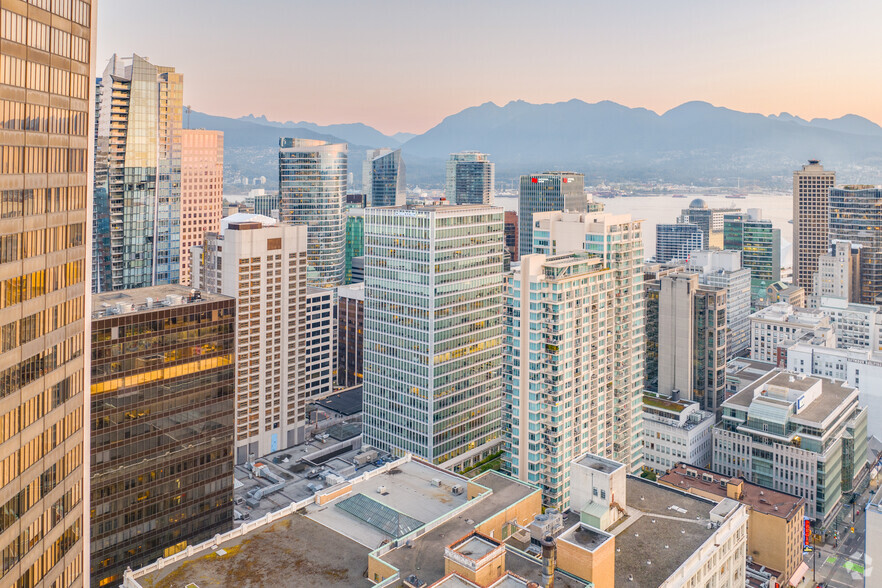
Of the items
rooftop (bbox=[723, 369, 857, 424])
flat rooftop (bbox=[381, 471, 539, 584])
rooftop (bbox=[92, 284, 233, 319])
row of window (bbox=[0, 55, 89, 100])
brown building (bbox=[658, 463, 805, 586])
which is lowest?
brown building (bbox=[658, 463, 805, 586])

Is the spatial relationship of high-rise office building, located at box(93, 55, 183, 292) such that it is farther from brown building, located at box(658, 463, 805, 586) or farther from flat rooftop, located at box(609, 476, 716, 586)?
flat rooftop, located at box(609, 476, 716, 586)

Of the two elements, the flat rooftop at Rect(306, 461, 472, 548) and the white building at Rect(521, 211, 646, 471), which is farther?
the white building at Rect(521, 211, 646, 471)

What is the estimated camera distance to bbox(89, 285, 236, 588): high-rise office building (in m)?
75.1

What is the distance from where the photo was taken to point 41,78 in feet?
114

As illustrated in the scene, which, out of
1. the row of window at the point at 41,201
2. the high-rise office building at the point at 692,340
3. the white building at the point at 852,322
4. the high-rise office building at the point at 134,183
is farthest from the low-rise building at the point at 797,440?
the high-rise office building at the point at 134,183

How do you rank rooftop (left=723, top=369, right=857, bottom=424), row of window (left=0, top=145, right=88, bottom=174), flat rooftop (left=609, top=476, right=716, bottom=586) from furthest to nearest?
rooftop (left=723, top=369, right=857, bottom=424), flat rooftop (left=609, top=476, right=716, bottom=586), row of window (left=0, top=145, right=88, bottom=174)

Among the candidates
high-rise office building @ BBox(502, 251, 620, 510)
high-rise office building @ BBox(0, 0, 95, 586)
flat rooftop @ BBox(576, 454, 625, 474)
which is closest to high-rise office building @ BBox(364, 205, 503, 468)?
high-rise office building @ BBox(502, 251, 620, 510)

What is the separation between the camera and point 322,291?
16588 centimetres

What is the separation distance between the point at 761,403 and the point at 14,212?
12106cm

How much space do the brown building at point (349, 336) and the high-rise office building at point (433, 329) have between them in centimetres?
5172

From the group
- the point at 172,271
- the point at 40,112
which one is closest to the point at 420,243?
the point at 40,112

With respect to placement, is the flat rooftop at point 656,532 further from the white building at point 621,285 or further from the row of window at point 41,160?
the row of window at point 41,160

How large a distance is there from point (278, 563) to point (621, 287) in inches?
2812

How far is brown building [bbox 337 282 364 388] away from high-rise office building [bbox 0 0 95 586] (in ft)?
455
